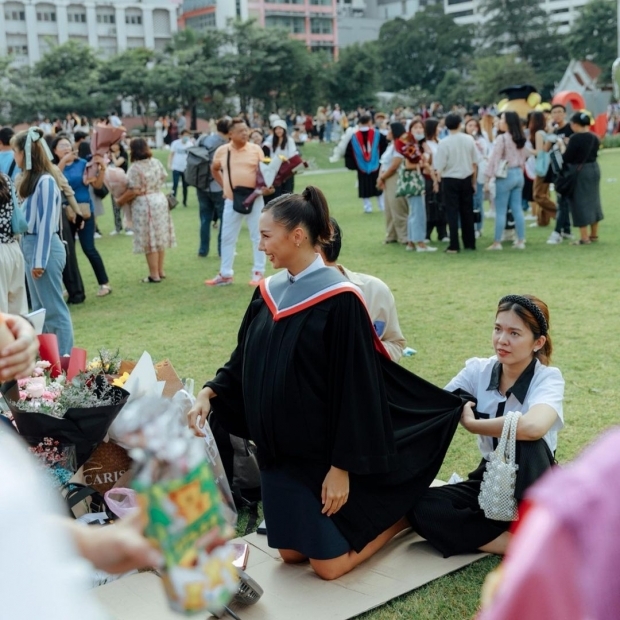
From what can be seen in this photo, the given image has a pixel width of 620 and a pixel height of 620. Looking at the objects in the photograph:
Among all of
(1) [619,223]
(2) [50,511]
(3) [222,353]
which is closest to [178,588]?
(2) [50,511]

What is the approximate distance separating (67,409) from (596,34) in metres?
75.4

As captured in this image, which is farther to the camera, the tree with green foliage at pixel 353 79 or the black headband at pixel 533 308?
the tree with green foliage at pixel 353 79

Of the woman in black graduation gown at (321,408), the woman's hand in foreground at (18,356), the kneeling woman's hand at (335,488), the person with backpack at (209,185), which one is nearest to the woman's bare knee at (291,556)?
the woman in black graduation gown at (321,408)

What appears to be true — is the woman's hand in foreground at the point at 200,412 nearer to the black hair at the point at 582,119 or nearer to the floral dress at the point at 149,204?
the floral dress at the point at 149,204

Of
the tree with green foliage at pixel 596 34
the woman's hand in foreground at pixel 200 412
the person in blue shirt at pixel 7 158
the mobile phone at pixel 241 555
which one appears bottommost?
the mobile phone at pixel 241 555

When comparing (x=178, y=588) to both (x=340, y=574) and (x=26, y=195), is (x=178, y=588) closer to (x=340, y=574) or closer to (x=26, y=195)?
(x=340, y=574)

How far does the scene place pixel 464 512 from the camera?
3.96m

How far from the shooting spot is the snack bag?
1.34 meters

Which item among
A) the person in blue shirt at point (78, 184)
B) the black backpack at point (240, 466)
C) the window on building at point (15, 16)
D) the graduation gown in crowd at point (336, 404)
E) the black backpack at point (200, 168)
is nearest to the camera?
the graduation gown in crowd at point (336, 404)

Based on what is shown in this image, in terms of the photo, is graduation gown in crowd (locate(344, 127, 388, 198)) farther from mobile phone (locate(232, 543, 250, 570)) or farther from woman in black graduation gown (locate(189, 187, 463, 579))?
mobile phone (locate(232, 543, 250, 570))

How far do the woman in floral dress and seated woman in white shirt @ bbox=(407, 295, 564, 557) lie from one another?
20.8 feet

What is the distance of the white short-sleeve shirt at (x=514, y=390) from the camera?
384 cm

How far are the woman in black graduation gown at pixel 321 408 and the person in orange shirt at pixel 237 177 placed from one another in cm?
554

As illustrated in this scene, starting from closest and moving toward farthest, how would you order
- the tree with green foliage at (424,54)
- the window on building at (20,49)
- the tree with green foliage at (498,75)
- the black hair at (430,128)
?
the black hair at (430,128) < the tree with green foliage at (498,75) < the window on building at (20,49) < the tree with green foliage at (424,54)
